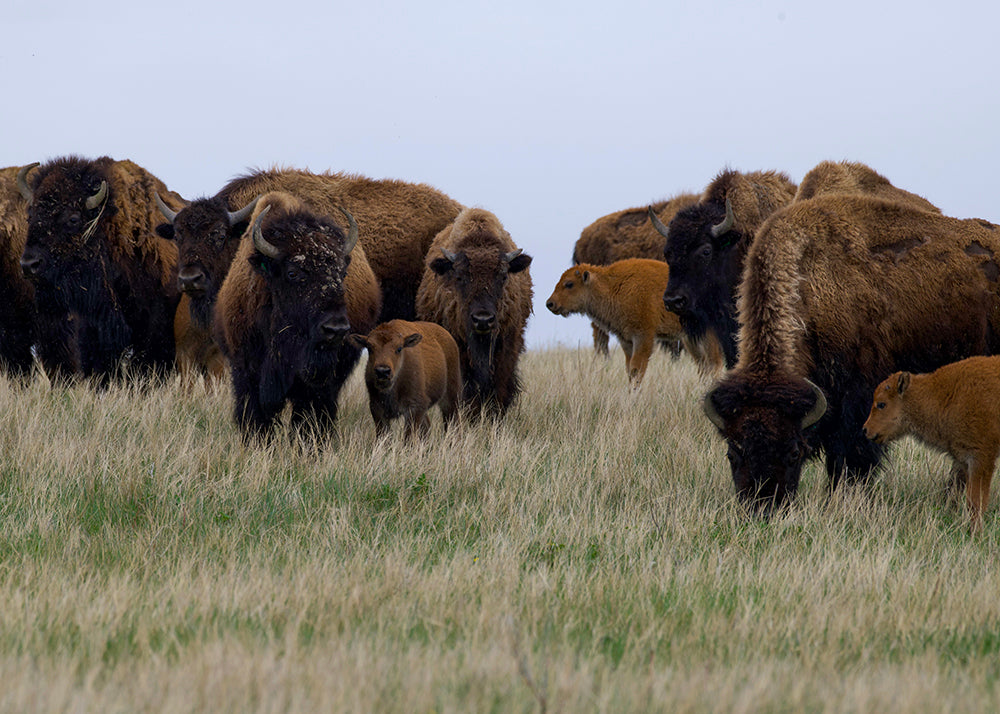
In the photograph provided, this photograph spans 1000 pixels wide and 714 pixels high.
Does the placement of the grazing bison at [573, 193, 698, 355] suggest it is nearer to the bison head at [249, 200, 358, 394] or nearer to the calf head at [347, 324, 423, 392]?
the calf head at [347, 324, 423, 392]

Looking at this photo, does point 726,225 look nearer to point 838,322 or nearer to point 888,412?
point 838,322

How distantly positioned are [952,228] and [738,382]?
7.79 feet

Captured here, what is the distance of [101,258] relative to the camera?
10.3m

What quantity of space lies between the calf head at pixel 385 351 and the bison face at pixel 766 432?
95.4 inches

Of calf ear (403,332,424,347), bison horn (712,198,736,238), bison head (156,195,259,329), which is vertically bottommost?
calf ear (403,332,424,347)

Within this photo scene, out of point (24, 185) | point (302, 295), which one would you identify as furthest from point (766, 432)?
point (24, 185)

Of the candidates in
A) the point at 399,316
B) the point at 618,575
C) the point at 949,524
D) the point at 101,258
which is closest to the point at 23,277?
Answer: the point at 101,258

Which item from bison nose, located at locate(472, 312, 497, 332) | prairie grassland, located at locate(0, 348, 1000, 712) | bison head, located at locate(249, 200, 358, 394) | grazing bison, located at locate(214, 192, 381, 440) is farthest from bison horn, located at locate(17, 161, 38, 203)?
bison nose, located at locate(472, 312, 497, 332)

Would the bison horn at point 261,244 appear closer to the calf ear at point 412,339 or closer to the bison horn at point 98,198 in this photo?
the calf ear at point 412,339

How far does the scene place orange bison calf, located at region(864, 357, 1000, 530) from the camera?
240 inches

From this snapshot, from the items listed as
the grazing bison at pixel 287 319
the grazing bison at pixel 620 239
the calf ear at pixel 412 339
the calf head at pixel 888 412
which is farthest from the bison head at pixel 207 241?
the grazing bison at pixel 620 239

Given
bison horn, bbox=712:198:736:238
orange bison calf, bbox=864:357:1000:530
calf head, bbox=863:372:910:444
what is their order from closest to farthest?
orange bison calf, bbox=864:357:1000:530 → calf head, bbox=863:372:910:444 → bison horn, bbox=712:198:736:238

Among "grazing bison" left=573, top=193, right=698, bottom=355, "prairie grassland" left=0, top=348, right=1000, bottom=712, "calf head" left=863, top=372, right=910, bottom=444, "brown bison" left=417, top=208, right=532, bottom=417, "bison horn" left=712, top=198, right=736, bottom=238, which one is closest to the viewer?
"prairie grassland" left=0, top=348, right=1000, bottom=712

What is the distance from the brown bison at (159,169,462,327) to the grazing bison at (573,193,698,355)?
6.55 metres
